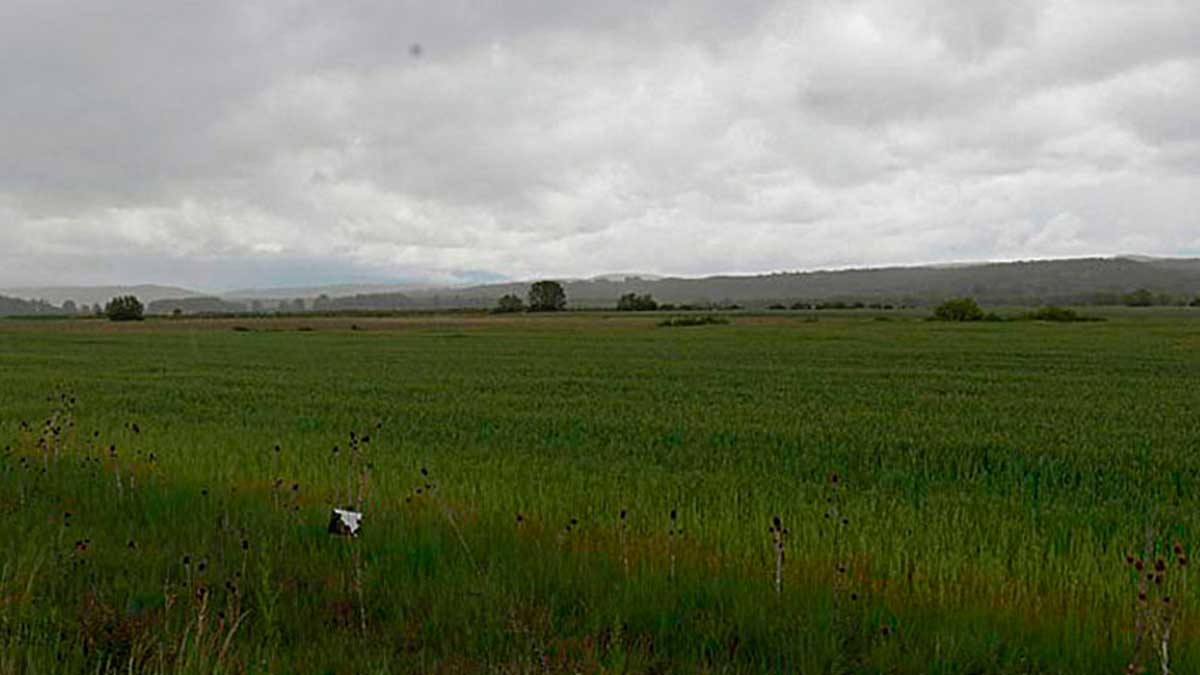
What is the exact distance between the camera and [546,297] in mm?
183250

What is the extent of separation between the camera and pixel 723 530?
6926 millimetres

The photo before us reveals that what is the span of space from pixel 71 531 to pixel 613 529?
4.40 meters

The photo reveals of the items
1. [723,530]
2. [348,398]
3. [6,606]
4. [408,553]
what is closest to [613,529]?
[723,530]

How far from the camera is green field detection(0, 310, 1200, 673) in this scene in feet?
13.9

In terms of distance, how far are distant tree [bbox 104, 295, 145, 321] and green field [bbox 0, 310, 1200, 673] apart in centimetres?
15038

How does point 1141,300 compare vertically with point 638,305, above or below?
below

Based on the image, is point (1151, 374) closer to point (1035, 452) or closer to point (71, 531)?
point (1035, 452)

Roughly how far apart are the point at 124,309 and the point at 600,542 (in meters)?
172

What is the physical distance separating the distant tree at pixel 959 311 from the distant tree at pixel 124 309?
137 meters

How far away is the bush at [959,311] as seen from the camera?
101750 millimetres

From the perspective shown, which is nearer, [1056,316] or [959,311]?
[1056,316]

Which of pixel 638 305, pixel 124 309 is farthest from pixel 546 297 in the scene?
pixel 124 309

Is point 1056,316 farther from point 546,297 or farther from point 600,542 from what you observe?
point 546,297

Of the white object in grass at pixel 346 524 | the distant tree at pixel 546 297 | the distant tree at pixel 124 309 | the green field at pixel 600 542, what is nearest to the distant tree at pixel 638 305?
the distant tree at pixel 546 297
